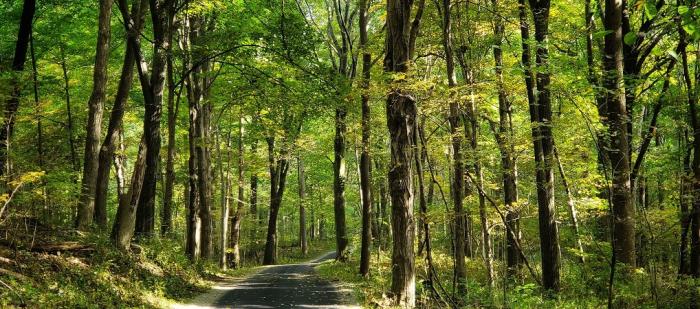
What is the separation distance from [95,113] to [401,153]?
320 inches

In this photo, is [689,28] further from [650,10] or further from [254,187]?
[254,187]

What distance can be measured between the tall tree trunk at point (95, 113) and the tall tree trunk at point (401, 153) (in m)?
7.26

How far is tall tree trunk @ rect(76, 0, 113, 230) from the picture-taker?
11.8m

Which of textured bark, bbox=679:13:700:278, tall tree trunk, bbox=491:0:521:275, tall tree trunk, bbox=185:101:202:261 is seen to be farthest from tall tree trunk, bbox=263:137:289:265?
textured bark, bbox=679:13:700:278

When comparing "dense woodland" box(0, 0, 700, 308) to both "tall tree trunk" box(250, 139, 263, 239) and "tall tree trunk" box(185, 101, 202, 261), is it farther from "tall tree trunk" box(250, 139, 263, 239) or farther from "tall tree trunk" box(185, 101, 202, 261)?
"tall tree trunk" box(250, 139, 263, 239)

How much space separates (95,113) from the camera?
12.2 metres

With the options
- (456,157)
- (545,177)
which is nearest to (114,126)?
(456,157)

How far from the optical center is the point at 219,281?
1708 centimetres

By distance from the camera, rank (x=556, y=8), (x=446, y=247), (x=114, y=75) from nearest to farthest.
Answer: (x=556, y=8) < (x=114, y=75) < (x=446, y=247)

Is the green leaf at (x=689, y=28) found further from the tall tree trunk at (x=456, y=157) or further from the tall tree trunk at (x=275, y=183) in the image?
the tall tree trunk at (x=275, y=183)

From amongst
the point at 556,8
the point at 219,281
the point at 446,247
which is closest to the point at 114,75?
the point at 219,281

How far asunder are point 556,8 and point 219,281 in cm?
1416

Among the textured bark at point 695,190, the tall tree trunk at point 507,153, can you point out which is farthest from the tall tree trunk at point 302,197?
the textured bark at point 695,190

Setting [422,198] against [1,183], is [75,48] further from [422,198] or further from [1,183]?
[422,198]
